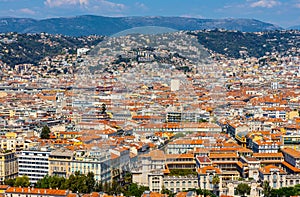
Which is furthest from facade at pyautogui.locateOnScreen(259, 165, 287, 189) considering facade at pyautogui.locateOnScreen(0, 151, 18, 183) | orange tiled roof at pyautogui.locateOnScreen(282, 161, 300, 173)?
facade at pyautogui.locateOnScreen(0, 151, 18, 183)

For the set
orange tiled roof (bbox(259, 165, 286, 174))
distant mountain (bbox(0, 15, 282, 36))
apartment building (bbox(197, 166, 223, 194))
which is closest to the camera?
apartment building (bbox(197, 166, 223, 194))

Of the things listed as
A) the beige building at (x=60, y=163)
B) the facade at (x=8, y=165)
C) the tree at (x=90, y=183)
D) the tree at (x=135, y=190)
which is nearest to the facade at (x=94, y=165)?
the beige building at (x=60, y=163)

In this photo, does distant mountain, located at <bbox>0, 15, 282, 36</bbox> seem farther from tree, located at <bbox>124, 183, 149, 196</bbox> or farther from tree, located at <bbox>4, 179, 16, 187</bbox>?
tree, located at <bbox>124, 183, 149, 196</bbox>

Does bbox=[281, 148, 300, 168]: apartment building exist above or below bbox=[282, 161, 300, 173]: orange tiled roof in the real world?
above

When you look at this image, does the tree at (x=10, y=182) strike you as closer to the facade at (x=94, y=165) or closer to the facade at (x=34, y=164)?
the facade at (x=34, y=164)

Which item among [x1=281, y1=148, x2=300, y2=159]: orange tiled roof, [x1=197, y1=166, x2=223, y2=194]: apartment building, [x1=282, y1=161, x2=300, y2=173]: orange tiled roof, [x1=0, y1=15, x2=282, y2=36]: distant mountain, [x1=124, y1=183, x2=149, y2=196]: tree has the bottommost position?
[x1=124, y1=183, x2=149, y2=196]: tree
